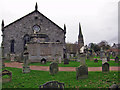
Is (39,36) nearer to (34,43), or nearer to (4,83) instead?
(34,43)

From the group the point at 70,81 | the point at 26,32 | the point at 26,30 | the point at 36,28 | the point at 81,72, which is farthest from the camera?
the point at 36,28

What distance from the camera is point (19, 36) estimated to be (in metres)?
30.8

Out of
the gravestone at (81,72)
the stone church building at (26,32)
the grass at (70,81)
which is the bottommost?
the grass at (70,81)

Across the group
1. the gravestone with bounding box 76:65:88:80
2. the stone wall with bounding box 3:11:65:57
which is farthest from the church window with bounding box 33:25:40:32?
the gravestone with bounding box 76:65:88:80

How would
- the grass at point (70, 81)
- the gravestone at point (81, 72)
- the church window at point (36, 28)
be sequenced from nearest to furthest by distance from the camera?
the grass at point (70, 81) → the gravestone at point (81, 72) → the church window at point (36, 28)

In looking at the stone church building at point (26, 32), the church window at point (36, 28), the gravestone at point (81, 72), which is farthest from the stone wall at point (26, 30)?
the gravestone at point (81, 72)

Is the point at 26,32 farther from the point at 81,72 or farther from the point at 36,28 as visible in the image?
the point at 81,72

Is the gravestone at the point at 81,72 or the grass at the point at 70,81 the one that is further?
the gravestone at the point at 81,72

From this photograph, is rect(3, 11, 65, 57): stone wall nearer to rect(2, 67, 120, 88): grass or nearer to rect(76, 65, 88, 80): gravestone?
Result: rect(2, 67, 120, 88): grass

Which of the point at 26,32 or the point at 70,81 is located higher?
the point at 26,32

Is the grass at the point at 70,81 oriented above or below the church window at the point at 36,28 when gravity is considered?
below

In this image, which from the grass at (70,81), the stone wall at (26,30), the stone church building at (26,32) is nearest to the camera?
the grass at (70,81)

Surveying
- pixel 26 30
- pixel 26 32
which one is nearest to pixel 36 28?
pixel 26 30

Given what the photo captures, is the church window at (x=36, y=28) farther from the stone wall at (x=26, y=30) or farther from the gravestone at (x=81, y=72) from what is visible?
the gravestone at (x=81, y=72)
